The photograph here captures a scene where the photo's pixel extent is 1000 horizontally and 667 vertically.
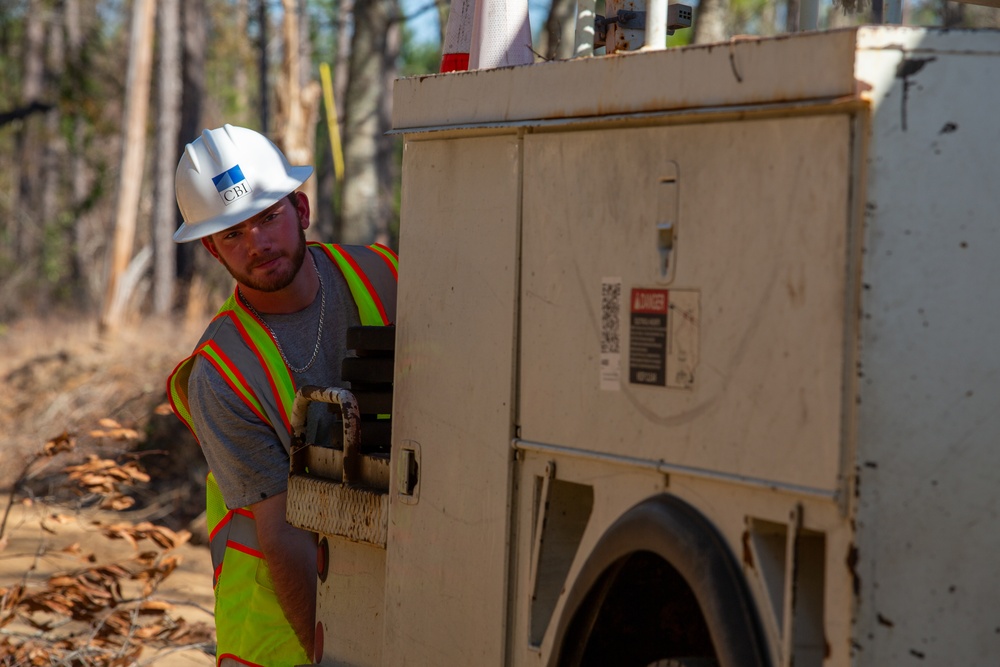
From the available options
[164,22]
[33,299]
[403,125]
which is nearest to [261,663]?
[403,125]

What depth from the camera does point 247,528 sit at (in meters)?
3.71

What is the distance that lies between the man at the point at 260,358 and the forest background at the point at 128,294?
3.92ft

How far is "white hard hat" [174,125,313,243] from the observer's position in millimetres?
3840

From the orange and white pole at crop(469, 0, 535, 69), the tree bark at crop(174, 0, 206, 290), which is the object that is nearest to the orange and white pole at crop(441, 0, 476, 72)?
the orange and white pole at crop(469, 0, 535, 69)

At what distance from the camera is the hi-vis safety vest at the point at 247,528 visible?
3619mm

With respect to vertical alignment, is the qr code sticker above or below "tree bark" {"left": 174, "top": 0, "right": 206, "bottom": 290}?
below

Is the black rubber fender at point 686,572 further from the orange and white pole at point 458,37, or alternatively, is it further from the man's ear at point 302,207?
the man's ear at point 302,207

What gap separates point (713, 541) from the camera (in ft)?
6.64

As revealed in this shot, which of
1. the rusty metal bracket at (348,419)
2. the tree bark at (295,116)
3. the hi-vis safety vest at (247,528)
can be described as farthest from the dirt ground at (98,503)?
the tree bark at (295,116)

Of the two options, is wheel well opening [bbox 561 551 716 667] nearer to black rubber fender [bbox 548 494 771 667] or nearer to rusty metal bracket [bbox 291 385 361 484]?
black rubber fender [bbox 548 494 771 667]

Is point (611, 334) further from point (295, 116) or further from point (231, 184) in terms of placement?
point (295, 116)

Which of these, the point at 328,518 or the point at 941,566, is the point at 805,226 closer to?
the point at 941,566

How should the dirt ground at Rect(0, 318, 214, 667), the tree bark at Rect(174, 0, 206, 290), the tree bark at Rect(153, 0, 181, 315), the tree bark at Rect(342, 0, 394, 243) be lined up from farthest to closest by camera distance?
the tree bark at Rect(174, 0, 206, 290), the tree bark at Rect(153, 0, 181, 315), the tree bark at Rect(342, 0, 394, 243), the dirt ground at Rect(0, 318, 214, 667)

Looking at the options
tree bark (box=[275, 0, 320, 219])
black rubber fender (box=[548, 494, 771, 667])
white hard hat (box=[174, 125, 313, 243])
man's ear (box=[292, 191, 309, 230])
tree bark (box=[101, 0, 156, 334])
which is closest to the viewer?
black rubber fender (box=[548, 494, 771, 667])
